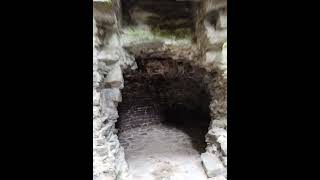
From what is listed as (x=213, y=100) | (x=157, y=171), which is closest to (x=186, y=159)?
(x=157, y=171)

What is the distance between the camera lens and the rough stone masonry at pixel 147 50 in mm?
3896

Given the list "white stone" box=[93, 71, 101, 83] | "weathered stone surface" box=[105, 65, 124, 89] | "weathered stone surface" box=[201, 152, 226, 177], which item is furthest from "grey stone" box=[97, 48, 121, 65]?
"weathered stone surface" box=[201, 152, 226, 177]

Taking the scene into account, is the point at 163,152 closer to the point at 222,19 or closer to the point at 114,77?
the point at 114,77

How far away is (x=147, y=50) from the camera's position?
5.38m

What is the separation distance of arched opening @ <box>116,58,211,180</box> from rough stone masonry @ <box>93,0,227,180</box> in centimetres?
61

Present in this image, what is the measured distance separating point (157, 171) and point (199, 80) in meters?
3.42

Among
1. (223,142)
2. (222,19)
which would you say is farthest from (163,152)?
(222,19)

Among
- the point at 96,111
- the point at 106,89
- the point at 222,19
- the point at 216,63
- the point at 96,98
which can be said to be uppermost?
the point at 222,19

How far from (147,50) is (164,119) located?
3406mm

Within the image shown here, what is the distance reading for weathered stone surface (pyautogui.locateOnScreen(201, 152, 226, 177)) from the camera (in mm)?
4645

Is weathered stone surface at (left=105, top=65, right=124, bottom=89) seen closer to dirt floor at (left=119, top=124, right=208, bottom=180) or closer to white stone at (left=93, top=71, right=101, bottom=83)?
white stone at (left=93, top=71, right=101, bottom=83)

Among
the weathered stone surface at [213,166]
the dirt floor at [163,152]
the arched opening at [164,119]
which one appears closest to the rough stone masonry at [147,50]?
the weathered stone surface at [213,166]

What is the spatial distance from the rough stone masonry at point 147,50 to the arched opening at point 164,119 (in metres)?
0.61

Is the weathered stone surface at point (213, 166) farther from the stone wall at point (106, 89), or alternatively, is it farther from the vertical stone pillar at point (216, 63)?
the stone wall at point (106, 89)
